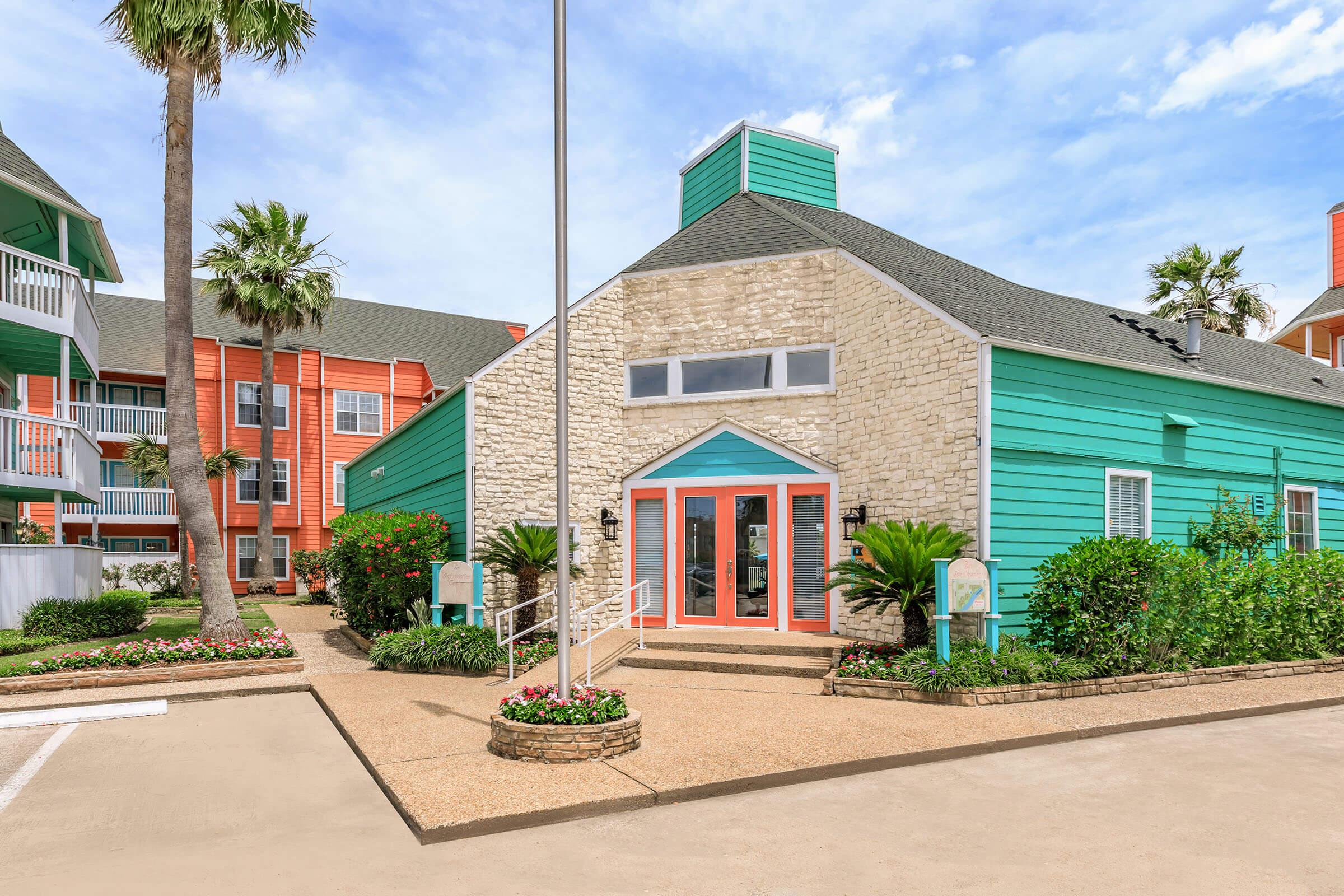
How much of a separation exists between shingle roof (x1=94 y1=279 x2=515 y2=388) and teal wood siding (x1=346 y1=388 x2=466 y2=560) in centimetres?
909

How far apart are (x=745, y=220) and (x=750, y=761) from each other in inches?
435

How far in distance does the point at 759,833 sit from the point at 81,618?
13.0 metres

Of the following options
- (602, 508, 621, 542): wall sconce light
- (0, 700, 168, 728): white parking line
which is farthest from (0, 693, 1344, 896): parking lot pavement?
(602, 508, 621, 542): wall sconce light

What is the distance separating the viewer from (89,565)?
16062 millimetres

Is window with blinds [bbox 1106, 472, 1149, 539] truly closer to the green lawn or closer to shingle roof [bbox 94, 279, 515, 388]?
the green lawn

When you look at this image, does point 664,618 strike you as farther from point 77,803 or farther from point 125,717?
point 77,803

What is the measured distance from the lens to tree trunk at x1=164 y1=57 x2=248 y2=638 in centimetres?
1277

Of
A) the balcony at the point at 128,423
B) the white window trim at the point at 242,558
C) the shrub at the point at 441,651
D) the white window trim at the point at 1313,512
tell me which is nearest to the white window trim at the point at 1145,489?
the white window trim at the point at 1313,512

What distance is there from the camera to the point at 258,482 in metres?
27.9

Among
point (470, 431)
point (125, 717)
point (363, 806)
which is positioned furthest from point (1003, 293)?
point (125, 717)

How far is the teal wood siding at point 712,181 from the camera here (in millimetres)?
17797

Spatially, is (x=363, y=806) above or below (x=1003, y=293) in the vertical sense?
below

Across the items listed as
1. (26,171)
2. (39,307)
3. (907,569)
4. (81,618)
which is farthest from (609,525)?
(26,171)

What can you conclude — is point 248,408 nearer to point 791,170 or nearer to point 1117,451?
point 791,170
